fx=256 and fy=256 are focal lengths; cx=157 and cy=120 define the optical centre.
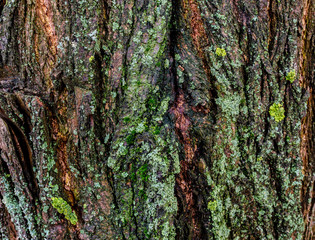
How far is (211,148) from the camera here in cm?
120

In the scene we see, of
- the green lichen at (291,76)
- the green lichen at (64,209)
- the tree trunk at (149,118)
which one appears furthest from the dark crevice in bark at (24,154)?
the green lichen at (291,76)

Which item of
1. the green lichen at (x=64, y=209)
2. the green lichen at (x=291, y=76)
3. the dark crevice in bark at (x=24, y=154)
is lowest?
the green lichen at (x=64, y=209)

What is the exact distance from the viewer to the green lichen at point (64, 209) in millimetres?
1204

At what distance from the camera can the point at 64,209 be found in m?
1.21

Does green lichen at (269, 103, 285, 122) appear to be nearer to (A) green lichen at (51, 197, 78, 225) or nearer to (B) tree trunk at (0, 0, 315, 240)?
(B) tree trunk at (0, 0, 315, 240)

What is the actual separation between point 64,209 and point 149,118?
0.59 metres

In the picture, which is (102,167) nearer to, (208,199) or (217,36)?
(208,199)

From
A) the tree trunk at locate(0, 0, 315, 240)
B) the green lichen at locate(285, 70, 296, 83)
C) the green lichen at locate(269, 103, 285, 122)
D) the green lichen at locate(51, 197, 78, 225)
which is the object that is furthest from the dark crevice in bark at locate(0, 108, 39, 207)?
the green lichen at locate(285, 70, 296, 83)

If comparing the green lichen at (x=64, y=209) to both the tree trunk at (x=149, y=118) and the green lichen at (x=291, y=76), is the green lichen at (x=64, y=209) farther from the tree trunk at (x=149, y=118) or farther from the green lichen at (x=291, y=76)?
the green lichen at (x=291, y=76)

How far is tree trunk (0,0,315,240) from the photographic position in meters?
1.17

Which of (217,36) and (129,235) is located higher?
(217,36)

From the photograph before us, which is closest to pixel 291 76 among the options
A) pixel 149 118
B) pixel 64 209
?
pixel 149 118

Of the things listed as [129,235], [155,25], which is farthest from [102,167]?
[155,25]

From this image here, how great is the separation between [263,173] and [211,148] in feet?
0.98
